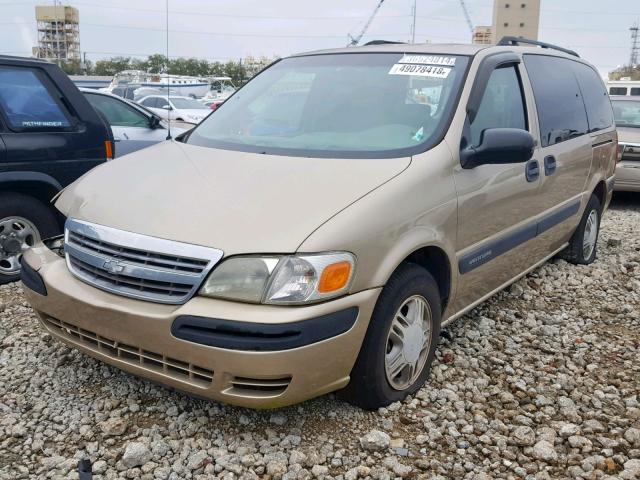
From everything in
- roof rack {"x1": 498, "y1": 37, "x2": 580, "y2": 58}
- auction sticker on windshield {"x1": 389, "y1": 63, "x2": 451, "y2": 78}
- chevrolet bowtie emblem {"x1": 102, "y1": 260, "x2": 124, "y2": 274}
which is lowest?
chevrolet bowtie emblem {"x1": 102, "y1": 260, "x2": 124, "y2": 274}

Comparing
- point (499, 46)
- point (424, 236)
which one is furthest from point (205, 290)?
point (499, 46)

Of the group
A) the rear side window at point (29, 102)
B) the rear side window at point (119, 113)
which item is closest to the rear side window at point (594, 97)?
the rear side window at point (29, 102)

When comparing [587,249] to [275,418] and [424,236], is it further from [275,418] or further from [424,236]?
[275,418]

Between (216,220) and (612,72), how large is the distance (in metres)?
74.8

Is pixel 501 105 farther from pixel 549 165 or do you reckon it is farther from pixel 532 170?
pixel 549 165

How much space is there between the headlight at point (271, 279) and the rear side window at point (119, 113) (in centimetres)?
563

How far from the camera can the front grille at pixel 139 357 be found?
8.78 ft

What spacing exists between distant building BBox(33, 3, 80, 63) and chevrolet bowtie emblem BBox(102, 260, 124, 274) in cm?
9299

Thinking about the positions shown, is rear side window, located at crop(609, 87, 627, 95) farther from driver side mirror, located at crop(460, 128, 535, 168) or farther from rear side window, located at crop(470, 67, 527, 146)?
driver side mirror, located at crop(460, 128, 535, 168)

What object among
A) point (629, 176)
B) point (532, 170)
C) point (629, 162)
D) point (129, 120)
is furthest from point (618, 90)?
point (532, 170)

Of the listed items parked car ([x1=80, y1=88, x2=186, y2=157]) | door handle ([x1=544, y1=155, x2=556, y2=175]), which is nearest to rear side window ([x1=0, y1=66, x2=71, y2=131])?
parked car ([x1=80, y1=88, x2=186, y2=157])

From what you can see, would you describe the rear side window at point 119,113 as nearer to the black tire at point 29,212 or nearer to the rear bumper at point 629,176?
the black tire at point 29,212

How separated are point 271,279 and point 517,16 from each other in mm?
66075

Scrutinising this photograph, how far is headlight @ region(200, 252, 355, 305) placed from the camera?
2.56m
